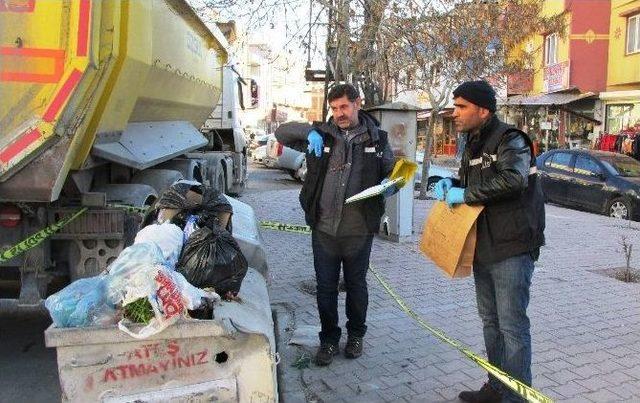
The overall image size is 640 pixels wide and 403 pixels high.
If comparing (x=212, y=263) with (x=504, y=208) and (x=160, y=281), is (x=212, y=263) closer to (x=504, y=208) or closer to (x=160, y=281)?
(x=160, y=281)

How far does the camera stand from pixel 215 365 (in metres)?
2.60

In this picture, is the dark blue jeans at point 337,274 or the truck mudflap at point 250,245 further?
the dark blue jeans at point 337,274

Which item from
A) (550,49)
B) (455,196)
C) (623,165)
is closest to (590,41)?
(550,49)

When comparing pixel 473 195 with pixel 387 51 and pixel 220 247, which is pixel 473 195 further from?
pixel 387 51

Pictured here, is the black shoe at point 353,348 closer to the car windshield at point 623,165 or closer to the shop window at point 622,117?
the car windshield at point 623,165

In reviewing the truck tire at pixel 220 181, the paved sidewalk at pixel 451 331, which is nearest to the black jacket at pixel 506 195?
the paved sidewalk at pixel 451 331

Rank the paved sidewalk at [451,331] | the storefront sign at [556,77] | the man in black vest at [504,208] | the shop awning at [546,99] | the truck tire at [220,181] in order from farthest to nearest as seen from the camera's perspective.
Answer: the storefront sign at [556,77]
the shop awning at [546,99]
the truck tire at [220,181]
the paved sidewalk at [451,331]
the man in black vest at [504,208]

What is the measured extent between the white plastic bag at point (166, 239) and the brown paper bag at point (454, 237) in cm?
147

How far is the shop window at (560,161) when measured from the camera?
45.9ft

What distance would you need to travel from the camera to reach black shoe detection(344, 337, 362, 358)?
13.9ft

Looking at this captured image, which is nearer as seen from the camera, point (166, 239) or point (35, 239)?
point (166, 239)

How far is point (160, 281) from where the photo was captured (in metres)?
2.46

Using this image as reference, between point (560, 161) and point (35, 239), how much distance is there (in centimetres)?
1285

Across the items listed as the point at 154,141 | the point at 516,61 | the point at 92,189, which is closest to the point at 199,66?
the point at 154,141
